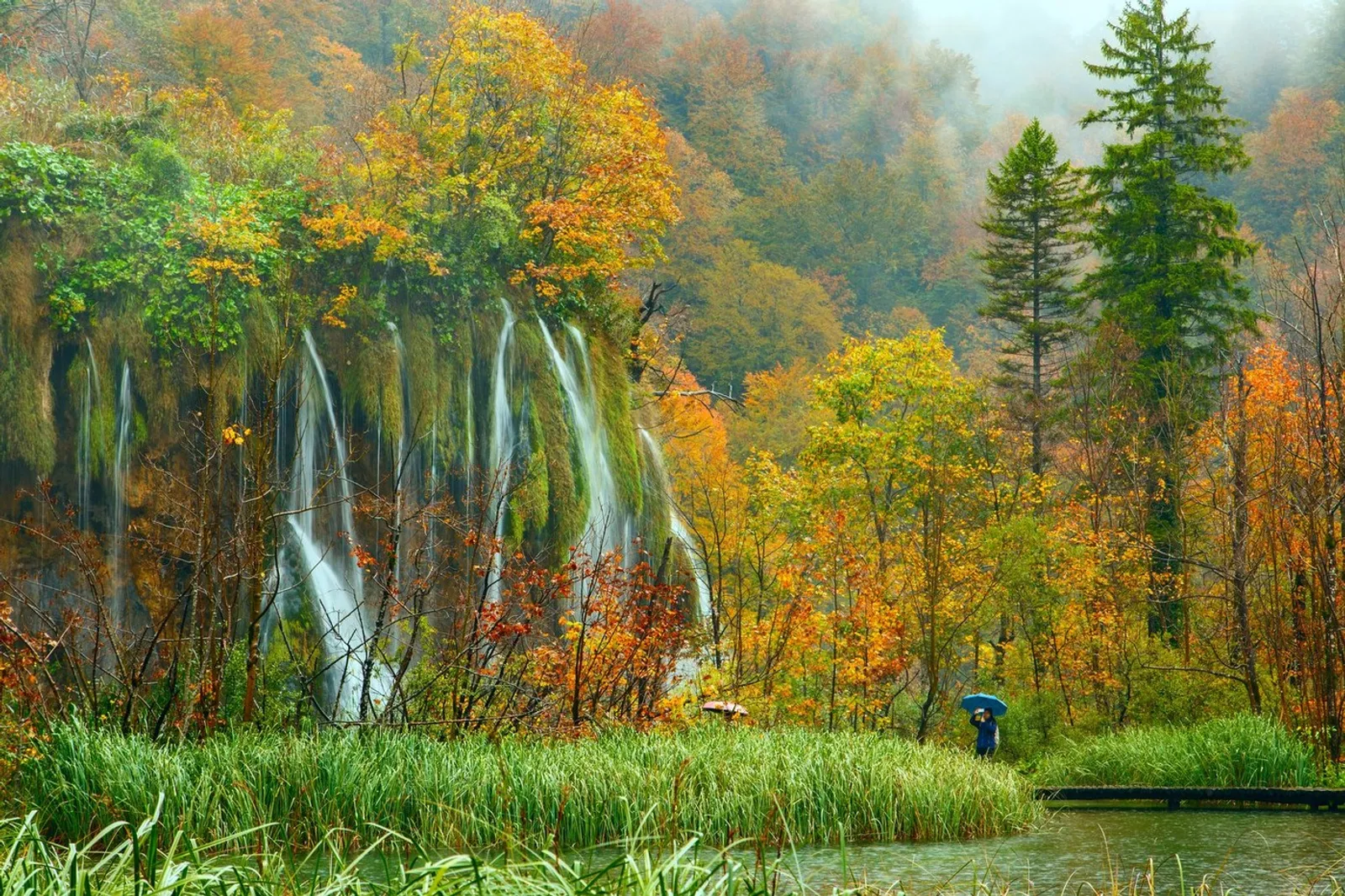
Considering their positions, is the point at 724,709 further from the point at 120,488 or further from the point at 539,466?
the point at 120,488

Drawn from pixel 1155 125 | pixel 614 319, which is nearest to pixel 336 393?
pixel 614 319

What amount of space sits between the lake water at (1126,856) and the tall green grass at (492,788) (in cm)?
35

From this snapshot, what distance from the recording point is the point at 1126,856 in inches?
330

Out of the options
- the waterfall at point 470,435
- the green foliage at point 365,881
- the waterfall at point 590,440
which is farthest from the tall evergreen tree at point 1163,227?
the green foliage at point 365,881

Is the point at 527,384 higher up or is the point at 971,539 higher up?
the point at 527,384

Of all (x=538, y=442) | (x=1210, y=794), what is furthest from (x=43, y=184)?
(x=1210, y=794)

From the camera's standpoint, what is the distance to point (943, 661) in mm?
19688

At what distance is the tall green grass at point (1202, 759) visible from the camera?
1178cm

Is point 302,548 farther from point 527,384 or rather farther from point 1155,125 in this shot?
point 1155,125

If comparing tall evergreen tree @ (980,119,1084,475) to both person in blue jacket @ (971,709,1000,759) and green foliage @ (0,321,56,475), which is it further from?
green foliage @ (0,321,56,475)

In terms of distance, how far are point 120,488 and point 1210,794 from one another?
39.4ft

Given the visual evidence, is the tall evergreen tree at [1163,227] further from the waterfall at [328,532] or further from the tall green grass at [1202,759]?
the waterfall at [328,532]

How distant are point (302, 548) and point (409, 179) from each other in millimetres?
6429

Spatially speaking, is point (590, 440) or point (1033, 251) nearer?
point (590, 440)
